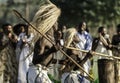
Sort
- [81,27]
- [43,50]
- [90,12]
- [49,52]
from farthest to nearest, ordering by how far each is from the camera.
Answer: [90,12], [81,27], [43,50], [49,52]

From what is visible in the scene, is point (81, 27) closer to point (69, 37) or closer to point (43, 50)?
point (69, 37)

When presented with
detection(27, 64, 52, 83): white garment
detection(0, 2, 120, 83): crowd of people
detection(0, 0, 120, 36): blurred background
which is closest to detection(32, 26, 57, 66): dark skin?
detection(0, 2, 120, 83): crowd of people

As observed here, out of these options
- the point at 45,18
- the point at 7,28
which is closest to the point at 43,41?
the point at 45,18

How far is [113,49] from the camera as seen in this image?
19.1 meters

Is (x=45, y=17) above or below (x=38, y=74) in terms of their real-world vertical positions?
above

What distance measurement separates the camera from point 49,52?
44.6 ft

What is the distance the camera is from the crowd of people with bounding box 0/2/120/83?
45.2 ft

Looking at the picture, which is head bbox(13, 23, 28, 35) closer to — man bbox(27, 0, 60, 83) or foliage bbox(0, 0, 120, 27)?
man bbox(27, 0, 60, 83)

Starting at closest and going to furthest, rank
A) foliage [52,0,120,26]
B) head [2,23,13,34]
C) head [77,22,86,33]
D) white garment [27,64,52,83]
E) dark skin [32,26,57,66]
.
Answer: dark skin [32,26,57,66]
white garment [27,64,52,83]
head [2,23,13,34]
head [77,22,86,33]
foliage [52,0,120,26]

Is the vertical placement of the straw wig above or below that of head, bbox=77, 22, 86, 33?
above

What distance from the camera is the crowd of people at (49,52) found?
13.8 metres

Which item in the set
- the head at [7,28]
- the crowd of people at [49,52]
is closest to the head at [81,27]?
the crowd of people at [49,52]

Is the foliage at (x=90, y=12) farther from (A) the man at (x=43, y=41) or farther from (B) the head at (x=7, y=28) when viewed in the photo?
(A) the man at (x=43, y=41)

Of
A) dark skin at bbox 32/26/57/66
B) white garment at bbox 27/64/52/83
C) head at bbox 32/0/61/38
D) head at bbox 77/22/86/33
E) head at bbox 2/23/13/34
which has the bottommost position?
head at bbox 77/22/86/33
